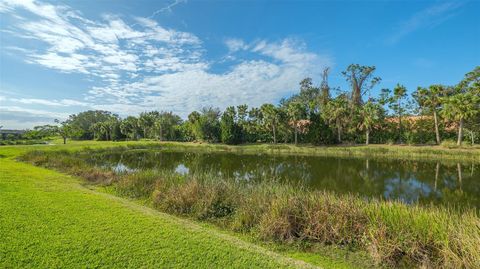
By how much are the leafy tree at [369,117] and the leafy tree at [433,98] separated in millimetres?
6428

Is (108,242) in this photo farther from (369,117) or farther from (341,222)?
(369,117)

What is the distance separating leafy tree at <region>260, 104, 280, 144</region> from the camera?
4916 cm

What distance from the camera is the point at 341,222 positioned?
6.57 meters

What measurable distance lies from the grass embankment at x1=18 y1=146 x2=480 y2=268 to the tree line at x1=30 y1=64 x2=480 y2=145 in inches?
1502

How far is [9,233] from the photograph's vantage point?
5.37m

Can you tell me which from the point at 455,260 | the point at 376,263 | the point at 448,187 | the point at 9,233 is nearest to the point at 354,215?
the point at 376,263

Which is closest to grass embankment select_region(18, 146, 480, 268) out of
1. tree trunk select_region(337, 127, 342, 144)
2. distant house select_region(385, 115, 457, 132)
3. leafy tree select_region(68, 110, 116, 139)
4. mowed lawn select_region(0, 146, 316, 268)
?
mowed lawn select_region(0, 146, 316, 268)

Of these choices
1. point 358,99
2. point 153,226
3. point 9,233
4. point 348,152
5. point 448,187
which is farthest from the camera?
point 358,99

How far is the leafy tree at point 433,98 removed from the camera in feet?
132

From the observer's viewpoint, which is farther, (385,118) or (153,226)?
(385,118)

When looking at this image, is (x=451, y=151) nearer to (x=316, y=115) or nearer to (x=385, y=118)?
(x=385, y=118)

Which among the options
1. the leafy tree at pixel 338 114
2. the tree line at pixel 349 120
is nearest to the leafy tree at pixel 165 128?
the tree line at pixel 349 120

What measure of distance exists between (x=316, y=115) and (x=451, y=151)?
21423mm

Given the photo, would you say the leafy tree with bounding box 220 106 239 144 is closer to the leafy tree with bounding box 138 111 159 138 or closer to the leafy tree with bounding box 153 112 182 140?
the leafy tree with bounding box 153 112 182 140
